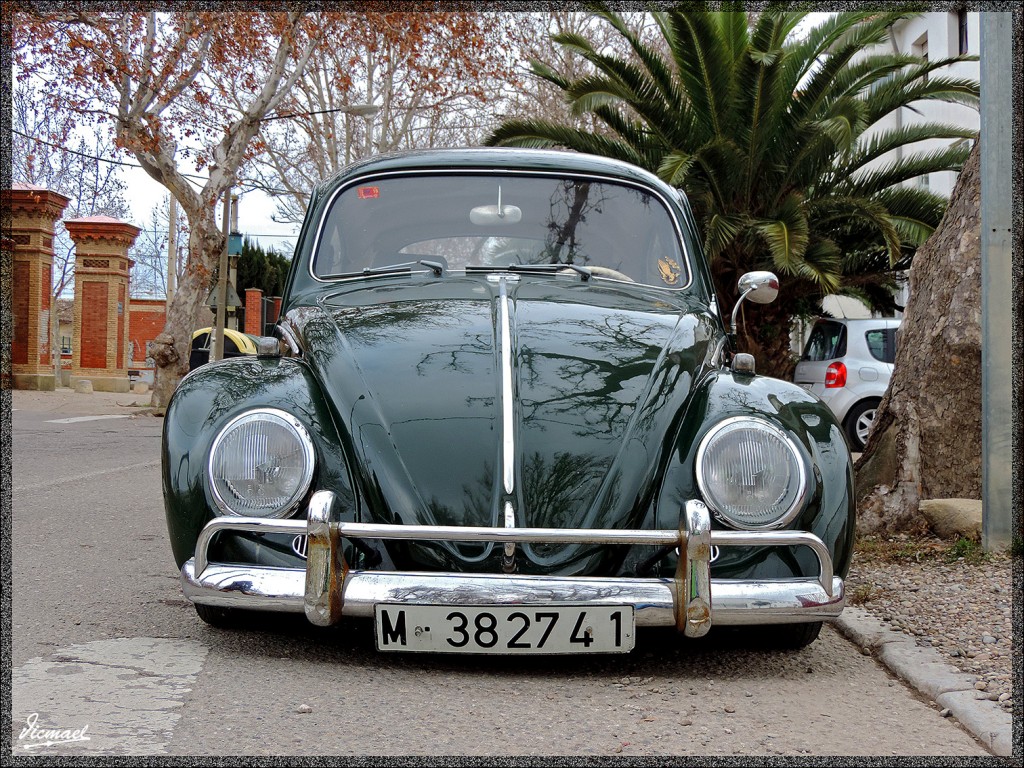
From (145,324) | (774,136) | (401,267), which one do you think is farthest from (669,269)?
(145,324)

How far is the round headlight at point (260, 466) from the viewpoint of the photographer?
2914mm

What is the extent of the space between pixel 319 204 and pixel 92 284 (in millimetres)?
23601

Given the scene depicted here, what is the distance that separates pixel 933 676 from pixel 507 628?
1319 mm

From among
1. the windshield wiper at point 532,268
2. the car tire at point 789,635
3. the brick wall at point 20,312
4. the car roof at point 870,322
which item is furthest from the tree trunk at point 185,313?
the car tire at point 789,635

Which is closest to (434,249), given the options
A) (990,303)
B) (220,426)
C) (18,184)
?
(220,426)

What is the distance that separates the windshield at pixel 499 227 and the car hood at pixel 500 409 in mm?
710

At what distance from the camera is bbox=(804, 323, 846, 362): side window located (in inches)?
476

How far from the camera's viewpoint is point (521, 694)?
2.80 meters

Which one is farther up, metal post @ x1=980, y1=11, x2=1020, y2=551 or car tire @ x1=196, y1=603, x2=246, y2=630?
metal post @ x1=980, y1=11, x2=1020, y2=551

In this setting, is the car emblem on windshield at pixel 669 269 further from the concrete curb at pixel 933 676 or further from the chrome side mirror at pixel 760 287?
the concrete curb at pixel 933 676

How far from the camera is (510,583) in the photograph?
8.79 feet

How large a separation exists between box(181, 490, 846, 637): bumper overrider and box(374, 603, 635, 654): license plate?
0.03 m

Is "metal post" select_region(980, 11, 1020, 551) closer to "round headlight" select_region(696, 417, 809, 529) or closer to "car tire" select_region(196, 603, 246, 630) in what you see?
"round headlight" select_region(696, 417, 809, 529)

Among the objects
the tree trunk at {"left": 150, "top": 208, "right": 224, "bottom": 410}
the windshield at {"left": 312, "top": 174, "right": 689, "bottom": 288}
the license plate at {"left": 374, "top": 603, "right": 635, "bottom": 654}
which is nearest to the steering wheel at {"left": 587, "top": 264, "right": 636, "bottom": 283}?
the windshield at {"left": 312, "top": 174, "right": 689, "bottom": 288}
